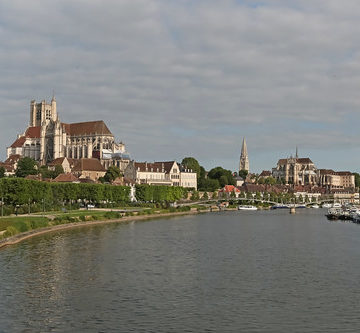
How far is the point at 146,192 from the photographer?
12838 centimetres

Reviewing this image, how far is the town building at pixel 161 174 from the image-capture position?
174125 millimetres

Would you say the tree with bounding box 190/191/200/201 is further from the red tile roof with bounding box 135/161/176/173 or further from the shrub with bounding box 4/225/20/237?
the shrub with bounding box 4/225/20/237

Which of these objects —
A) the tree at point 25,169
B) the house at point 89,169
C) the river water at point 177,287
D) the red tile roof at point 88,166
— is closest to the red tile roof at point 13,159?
the red tile roof at point 88,166

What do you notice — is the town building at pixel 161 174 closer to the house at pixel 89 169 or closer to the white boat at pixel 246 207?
the house at pixel 89 169

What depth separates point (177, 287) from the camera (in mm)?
31109

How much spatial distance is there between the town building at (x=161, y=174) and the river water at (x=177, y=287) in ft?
394

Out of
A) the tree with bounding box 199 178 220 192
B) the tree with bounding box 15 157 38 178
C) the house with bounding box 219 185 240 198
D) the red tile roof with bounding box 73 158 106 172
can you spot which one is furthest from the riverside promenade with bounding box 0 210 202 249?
the tree with bounding box 199 178 220 192

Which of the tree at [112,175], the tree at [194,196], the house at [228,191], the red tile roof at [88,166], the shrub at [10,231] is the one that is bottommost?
the shrub at [10,231]

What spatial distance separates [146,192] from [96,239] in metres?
71.4

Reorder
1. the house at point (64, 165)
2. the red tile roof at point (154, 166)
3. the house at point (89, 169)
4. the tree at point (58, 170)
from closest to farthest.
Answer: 1. the tree at point (58, 170)
2. the house at point (89, 169)
3. the house at point (64, 165)
4. the red tile roof at point (154, 166)

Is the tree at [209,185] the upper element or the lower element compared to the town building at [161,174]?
lower

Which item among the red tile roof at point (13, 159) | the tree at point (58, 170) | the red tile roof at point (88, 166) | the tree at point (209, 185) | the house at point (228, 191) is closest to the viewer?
the tree at point (58, 170)

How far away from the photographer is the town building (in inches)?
6855

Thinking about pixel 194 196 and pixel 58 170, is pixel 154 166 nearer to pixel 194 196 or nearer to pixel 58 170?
pixel 194 196
